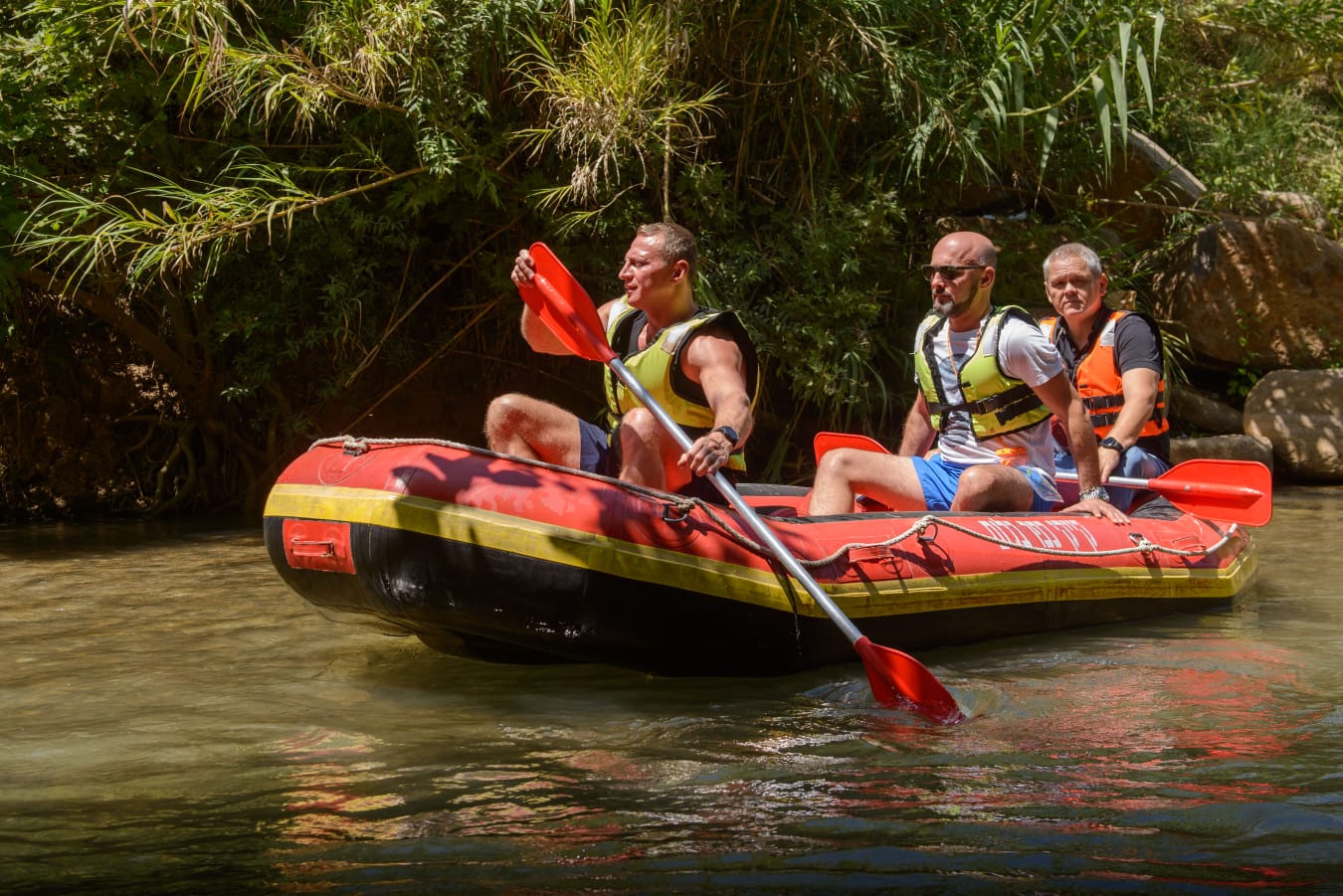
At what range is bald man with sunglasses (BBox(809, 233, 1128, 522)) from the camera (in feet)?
13.2

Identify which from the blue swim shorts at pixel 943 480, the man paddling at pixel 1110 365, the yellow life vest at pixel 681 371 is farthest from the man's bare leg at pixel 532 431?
the man paddling at pixel 1110 365

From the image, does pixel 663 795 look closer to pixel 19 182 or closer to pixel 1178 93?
pixel 19 182

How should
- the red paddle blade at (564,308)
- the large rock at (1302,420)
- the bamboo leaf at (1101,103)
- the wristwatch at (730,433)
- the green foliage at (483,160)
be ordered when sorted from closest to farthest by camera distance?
the wristwatch at (730,433)
the red paddle blade at (564,308)
the green foliage at (483,160)
the bamboo leaf at (1101,103)
the large rock at (1302,420)

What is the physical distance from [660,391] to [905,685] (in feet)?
3.29

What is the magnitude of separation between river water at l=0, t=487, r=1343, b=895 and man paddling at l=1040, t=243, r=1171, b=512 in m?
0.73

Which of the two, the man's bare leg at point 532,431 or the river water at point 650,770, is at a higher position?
the man's bare leg at point 532,431

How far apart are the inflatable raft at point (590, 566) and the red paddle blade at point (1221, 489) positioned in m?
1.10

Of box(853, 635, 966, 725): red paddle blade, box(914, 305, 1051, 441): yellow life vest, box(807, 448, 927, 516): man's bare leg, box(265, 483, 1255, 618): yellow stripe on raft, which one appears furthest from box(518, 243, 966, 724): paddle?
box(914, 305, 1051, 441): yellow life vest

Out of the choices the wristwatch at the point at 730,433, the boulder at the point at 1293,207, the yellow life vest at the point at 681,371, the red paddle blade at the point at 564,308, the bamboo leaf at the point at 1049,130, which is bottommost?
the wristwatch at the point at 730,433

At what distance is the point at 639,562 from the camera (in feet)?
10.6

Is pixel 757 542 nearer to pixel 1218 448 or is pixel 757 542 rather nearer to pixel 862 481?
pixel 862 481

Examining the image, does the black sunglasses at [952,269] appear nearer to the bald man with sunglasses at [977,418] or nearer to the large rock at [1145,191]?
the bald man with sunglasses at [977,418]

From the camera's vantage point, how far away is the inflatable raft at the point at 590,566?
125 inches

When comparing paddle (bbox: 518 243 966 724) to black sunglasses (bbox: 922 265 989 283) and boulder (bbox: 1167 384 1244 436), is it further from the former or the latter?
boulder (bbox: 1167 384 1244 436)
